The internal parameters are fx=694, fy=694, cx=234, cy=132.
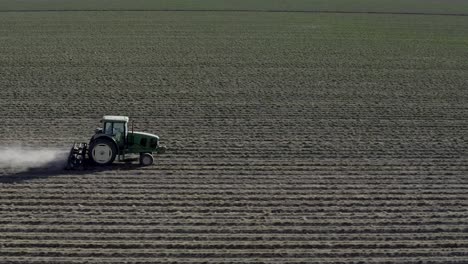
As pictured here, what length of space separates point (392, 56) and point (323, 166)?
66.0ft

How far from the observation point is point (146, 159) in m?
18.2

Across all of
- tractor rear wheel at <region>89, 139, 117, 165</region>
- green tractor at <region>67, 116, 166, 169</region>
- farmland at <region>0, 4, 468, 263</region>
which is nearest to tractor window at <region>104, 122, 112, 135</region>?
green tractor at <region>67, 116, 166, 169</region>

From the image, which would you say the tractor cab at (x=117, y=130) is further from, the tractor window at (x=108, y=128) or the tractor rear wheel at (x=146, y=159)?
the tractor rear wheel at (x=146, y=159)

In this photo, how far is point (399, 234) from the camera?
46.8 ft

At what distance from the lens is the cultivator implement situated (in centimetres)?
1773

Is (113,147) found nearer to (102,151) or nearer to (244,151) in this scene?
(102,151)

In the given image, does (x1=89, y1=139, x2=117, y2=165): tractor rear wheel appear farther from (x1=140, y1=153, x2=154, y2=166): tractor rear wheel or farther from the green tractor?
(x1=140, y1=153, x2=154, y2=166): tractor rear wheel

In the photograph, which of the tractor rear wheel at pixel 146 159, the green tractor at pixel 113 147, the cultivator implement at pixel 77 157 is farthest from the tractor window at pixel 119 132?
the cultivator implement at pixel 77 157

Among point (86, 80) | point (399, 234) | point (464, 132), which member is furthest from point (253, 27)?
point (399, 234)

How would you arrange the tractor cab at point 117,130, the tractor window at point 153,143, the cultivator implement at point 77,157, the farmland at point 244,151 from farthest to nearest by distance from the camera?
the tractor window at point 153,143 < the tractor cab at point 117,130 < the cultivator implement at point 77,157 < the farmland at point 244,151

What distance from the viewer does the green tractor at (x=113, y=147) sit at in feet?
58.5

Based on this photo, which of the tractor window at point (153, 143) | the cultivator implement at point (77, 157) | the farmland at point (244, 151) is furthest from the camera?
the tractor window at point (153, 143)

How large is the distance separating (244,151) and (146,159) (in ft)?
9.81

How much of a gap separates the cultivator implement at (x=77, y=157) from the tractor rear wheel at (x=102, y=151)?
0.32 meters
